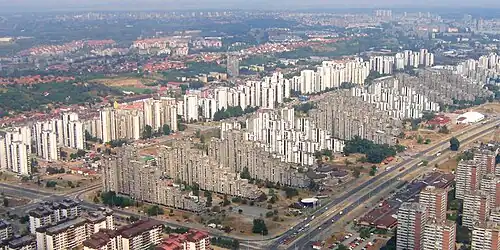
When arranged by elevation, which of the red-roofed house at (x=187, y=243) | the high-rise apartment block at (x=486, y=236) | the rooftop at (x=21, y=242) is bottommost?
the rooftop at (x=21, y=242)

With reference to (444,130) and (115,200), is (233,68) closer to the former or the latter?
(444,130)

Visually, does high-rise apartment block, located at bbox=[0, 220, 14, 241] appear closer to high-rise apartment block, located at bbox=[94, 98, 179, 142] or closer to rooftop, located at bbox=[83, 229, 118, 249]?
rooftop, located at bbox=[83, 229, 118, 249]

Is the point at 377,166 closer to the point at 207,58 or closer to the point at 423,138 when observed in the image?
the point at 423,138

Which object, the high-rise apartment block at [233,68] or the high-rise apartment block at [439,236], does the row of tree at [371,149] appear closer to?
the high-rise apartment block at [439,236]

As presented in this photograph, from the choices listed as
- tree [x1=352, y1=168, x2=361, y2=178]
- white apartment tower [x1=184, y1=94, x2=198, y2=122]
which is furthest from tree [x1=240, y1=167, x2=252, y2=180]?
white apartment tower [x1=184, y1=94, x2=198, y2=122]

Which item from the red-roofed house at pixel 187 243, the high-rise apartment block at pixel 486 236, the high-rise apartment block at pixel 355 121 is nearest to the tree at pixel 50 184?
the red-roofed house at pixel 187 243

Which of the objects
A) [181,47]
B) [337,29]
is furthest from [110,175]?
[337,29]

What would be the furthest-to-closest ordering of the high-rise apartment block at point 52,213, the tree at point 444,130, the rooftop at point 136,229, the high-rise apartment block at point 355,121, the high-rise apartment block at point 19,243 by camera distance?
1. the tree at point 444,130
2. the high-rise apartment block at point 355,121
3. the high-rise apartment block at point 52,213
4. the rooftop at point 136,229
5. the high-rise apartment block at point 19,243
